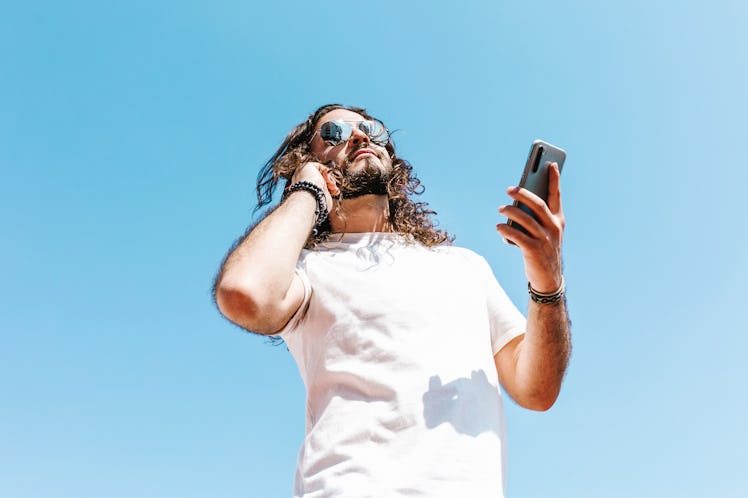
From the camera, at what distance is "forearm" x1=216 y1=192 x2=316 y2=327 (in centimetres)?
296

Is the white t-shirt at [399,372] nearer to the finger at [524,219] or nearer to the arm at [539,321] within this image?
the arm at [539,321]

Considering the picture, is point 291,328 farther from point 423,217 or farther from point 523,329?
→ point 423,217

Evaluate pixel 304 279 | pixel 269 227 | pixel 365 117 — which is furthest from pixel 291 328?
pixel 365 117

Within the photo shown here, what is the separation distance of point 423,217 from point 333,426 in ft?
6.97

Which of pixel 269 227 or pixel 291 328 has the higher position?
pixel 269 227

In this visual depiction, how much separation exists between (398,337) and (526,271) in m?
0.69

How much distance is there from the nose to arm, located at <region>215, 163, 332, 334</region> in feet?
4.12

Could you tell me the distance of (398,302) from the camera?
330cm

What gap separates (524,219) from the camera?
2980 mm

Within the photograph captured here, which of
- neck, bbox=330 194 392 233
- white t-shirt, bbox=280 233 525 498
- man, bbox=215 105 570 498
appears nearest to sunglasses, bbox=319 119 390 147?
neck, bbox=330 194 392 233

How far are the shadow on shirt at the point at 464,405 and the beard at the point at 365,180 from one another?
1.58 meters

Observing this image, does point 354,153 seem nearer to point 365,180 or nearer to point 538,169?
point 365,180

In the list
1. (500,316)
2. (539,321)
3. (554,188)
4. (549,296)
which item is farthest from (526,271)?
(500,316)

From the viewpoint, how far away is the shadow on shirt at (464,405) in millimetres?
2916
